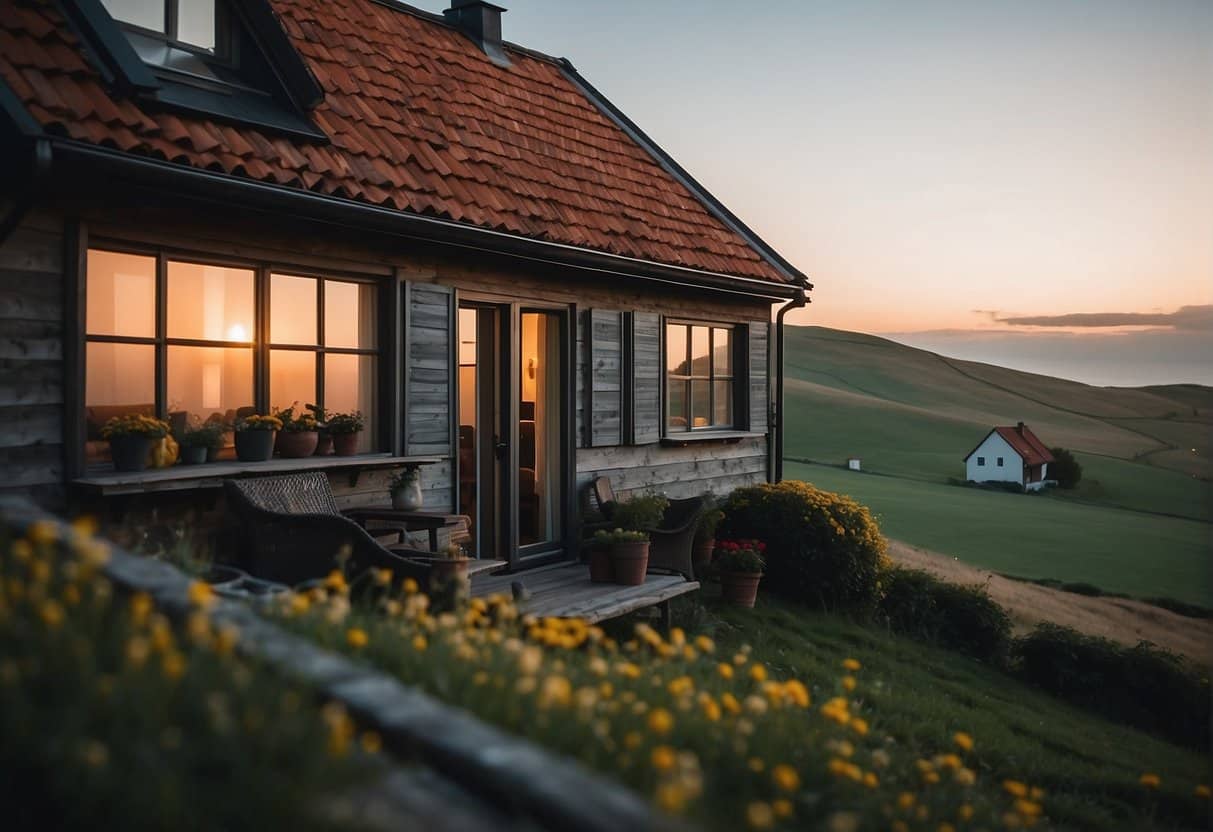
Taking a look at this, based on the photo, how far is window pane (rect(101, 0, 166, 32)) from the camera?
617 centimetres

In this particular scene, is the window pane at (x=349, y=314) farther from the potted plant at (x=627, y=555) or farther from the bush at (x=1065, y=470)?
the bush at (x=1065, y=470)

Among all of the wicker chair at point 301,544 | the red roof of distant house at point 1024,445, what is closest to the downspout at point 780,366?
the wicker chair at point 301,544

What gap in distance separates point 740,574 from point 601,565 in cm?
188

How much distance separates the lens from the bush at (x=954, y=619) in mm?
10867

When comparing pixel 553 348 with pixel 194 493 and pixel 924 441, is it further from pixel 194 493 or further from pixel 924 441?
pixel 924 441

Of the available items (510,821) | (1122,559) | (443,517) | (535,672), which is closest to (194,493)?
(443,517)

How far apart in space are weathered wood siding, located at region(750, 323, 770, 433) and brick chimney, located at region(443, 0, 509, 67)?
13.5 feet

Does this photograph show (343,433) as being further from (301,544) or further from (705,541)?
(705,541)

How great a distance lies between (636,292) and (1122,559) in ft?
62.9

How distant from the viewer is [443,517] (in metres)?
6.63

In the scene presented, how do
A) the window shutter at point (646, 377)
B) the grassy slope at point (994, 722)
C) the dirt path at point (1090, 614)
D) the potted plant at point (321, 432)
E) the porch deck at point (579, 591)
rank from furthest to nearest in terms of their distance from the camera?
1. the dirt path at point (1090, 614)
2. the window shutter at point (646, 377)
3. the porch deck at point (579, 591)
4. the potted plant at point (321, 432)
5. the grassy slope at point (994, 722)

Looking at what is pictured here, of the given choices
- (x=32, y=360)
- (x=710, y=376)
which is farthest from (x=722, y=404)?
(x=32, y=360)

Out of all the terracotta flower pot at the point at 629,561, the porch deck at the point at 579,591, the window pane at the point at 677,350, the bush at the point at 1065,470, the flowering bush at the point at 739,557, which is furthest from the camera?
the bush at the point at 1065,470

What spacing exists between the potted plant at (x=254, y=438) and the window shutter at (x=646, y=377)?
4.00 m
